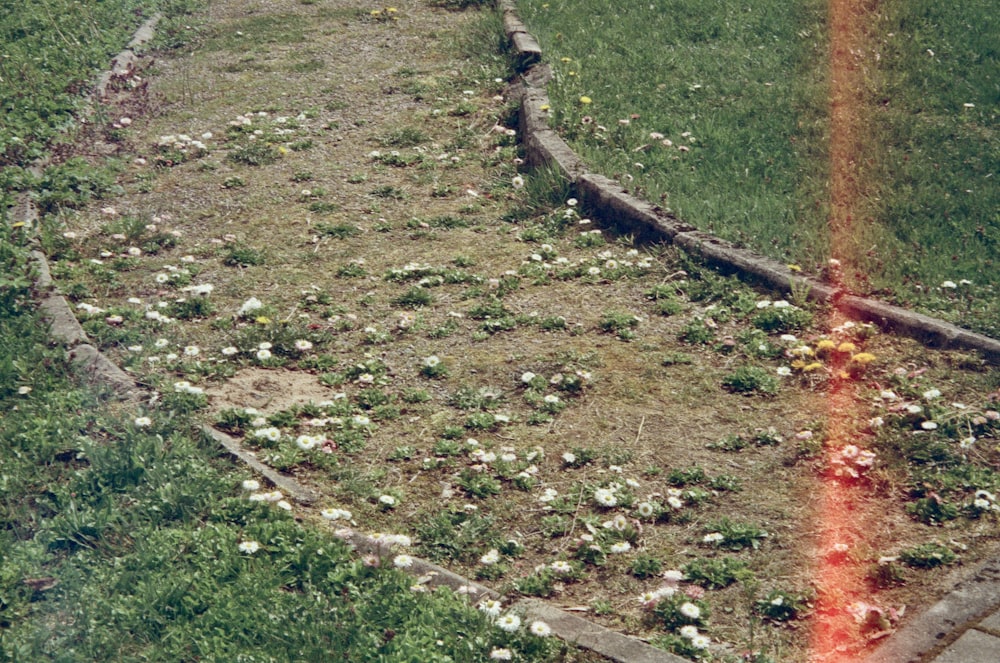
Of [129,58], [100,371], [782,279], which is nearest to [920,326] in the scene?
[782,279]

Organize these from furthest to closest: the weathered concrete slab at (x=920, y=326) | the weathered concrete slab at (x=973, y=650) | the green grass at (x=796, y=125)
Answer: the green grass at (x=796, y=125) < the weathered concrete slab at (x=920, y=326) < the weathered concrete slab at (x=973, y=650)

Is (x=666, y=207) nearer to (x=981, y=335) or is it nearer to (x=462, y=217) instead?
(x=462, y=217)

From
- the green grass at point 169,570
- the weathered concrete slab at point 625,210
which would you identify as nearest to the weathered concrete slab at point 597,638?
the green grass at point 169,570

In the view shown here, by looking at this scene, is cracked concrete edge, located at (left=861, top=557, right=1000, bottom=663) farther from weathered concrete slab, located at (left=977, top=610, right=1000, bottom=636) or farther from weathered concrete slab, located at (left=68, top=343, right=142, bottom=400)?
weathered concrete slab, located at (left=68, top=343, right=142, bottom=400)

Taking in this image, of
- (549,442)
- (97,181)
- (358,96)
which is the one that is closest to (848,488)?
(549,442)

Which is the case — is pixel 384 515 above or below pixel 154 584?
below

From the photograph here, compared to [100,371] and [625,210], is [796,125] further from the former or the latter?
[100,371]

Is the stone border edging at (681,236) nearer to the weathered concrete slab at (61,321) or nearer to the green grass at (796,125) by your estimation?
the green grass at (796,125)
